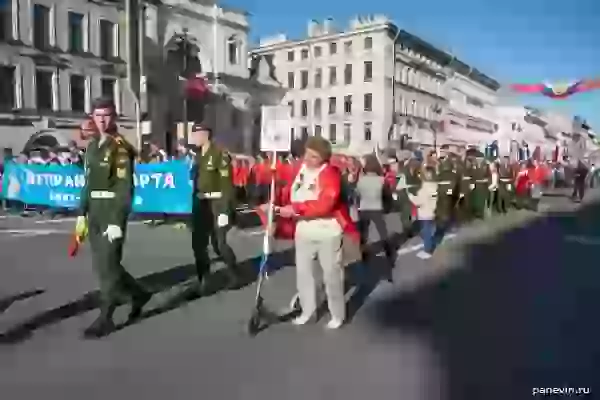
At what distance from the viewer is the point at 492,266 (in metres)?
5.09

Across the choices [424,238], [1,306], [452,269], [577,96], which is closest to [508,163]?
[577,96]

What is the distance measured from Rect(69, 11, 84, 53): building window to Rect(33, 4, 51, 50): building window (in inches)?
3.8

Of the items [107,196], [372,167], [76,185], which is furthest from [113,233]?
[372,167]

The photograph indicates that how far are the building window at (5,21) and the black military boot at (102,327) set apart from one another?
1559 mm

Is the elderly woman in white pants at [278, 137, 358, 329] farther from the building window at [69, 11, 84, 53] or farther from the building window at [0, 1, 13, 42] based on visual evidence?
the building window at [0, 1, 13, 42]

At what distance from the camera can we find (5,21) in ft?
9.37

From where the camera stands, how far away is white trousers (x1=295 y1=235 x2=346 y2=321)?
142 inches

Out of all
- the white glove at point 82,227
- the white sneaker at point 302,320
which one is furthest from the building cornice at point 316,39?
the white sneaker at point 302,320

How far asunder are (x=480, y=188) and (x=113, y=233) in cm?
297

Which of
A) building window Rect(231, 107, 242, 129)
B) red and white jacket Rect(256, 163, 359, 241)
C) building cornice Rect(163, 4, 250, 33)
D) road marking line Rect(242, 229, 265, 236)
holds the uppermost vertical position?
building cornice Rect(163, 4, 250, 33)

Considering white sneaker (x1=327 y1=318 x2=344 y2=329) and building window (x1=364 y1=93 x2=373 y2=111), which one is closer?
building window (x1=364 y1=93 x2=373 y2=111)

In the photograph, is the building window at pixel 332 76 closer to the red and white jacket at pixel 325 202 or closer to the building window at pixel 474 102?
the red and white jacket at pixel 325 202

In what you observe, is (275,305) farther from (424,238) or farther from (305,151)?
(424,238)

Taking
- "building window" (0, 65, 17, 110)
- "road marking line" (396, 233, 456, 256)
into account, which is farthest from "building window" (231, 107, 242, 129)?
"road marking line" (396, 233, 456, 256)
